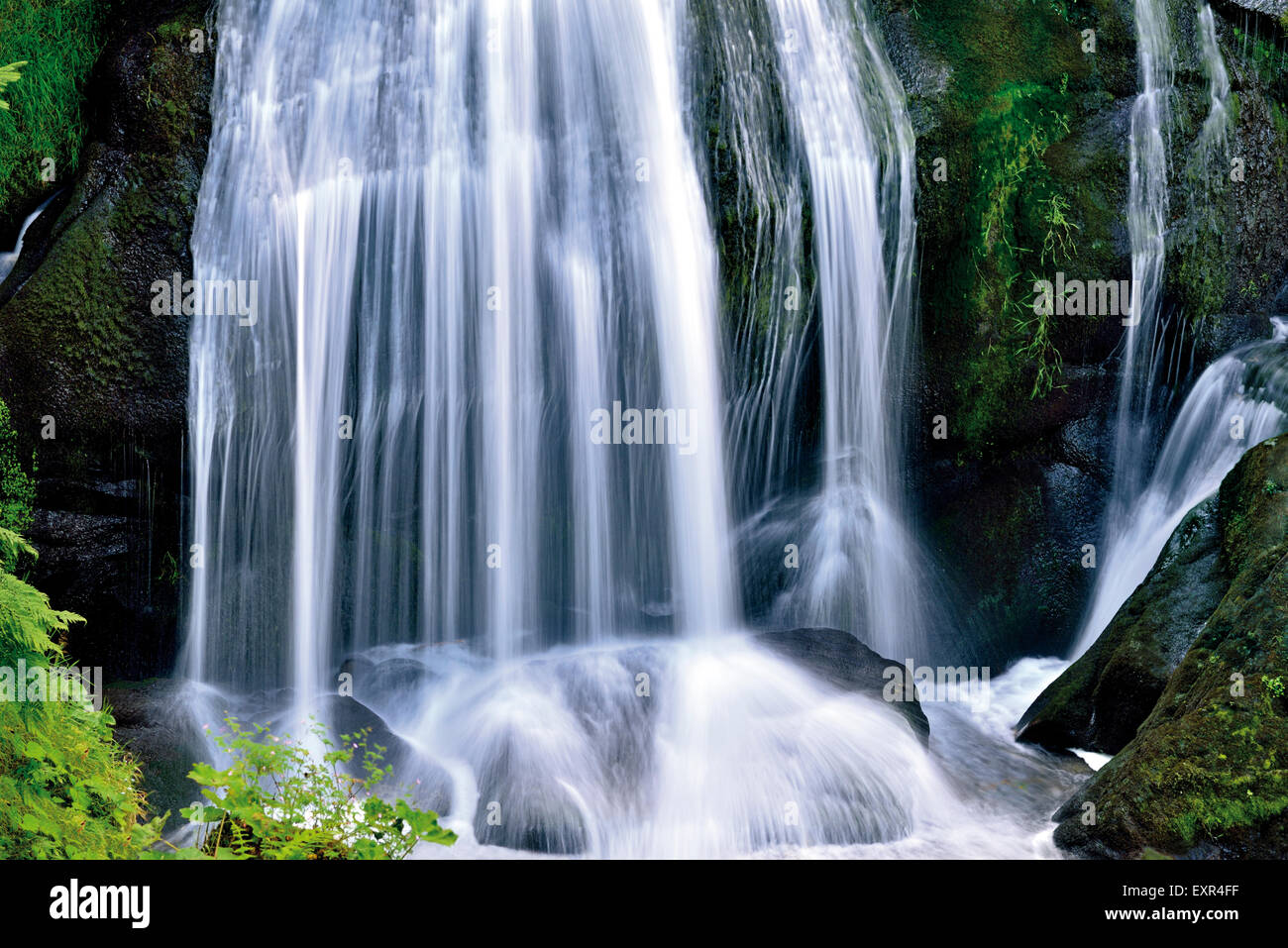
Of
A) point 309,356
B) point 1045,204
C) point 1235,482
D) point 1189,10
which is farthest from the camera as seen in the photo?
point 1189,10

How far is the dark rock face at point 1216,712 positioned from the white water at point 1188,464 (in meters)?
→ 1.46

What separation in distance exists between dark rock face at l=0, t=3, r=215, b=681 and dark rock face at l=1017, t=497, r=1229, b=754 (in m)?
5.62

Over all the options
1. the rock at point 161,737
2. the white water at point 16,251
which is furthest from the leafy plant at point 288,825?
the white water at point 16,251

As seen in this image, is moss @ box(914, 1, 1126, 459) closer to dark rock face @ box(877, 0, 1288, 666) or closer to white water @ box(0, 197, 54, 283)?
dark rock face @ box(877, 0, 1288, 666)

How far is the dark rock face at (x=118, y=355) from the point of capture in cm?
710

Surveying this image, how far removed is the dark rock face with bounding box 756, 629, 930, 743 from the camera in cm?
700

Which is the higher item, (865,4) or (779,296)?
(865,4)

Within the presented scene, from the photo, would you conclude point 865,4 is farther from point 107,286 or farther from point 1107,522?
point 107,286

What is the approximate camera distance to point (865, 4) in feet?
28.7

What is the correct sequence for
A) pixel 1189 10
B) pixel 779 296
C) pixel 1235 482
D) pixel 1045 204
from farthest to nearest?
pixel 1189 10, pixel 1045 204, pixel 779 296, pixel 1235 482

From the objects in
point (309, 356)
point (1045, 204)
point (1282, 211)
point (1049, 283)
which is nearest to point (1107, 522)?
point (1049, 283)

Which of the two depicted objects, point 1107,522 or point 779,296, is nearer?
point 779,296
